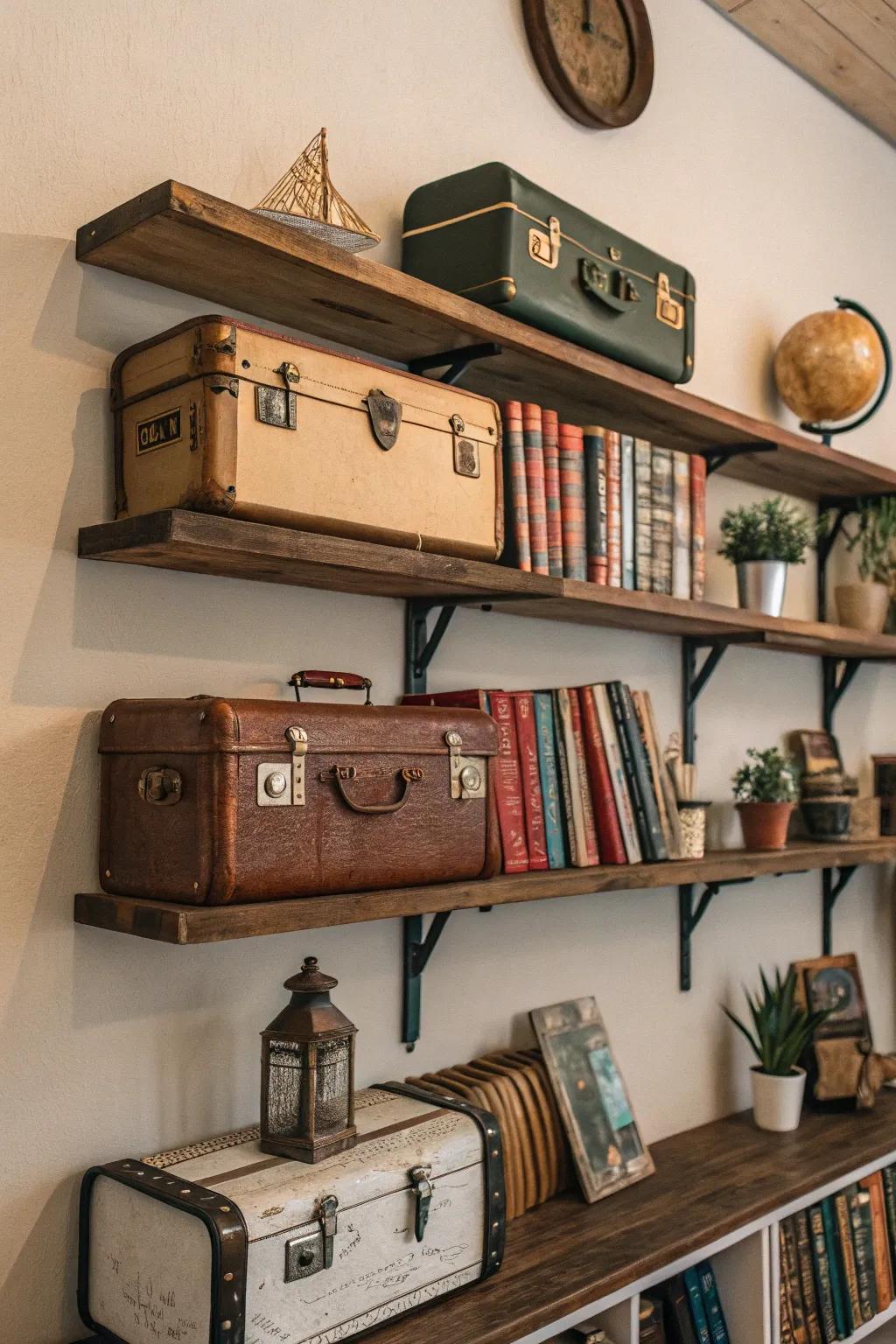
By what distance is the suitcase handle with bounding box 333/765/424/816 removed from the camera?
1424 millimetres

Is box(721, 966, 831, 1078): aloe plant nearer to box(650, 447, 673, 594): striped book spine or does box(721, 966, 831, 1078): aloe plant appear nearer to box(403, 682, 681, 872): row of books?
box(403, 682, 681, 872): row of books

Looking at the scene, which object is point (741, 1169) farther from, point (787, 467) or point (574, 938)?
point (787, 467)

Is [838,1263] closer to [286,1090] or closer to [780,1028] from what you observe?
[780,1028]

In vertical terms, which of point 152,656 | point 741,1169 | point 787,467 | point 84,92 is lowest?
point 741,1169

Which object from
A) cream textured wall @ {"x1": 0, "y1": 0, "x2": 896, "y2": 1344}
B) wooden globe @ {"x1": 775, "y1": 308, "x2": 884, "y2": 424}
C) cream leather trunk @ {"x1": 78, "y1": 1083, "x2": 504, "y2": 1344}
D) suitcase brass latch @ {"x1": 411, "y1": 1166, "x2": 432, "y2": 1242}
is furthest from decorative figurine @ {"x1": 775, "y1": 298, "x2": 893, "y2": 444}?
suitcase brass latch @ {"x1": 411, "y1": 1166, "x2": 432, "y2": 1242}

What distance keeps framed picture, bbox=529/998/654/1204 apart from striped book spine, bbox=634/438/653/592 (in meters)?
0.73

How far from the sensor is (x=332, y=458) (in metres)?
1.45

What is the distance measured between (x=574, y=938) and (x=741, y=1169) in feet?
1.61

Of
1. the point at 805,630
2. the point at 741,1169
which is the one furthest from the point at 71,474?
the point at 741,1169

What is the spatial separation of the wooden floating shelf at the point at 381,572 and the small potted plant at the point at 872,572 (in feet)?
1.45

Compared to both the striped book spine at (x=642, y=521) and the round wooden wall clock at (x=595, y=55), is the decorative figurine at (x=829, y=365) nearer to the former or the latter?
the round wooden wall clock at (x=595, y=55)

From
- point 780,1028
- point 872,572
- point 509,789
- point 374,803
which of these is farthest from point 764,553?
point 374,803

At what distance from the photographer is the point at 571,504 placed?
1.85 meters

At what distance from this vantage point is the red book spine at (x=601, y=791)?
1.89m
